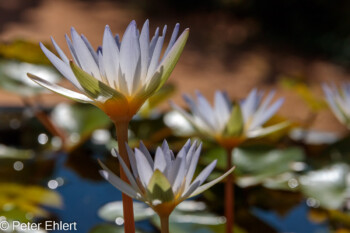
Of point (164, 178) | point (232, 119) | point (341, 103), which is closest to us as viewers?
point (164, 178)

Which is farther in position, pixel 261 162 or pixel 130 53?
pixel 261 162

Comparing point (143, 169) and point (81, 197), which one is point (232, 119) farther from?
point (81, 197)

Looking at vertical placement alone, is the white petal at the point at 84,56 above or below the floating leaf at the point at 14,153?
below

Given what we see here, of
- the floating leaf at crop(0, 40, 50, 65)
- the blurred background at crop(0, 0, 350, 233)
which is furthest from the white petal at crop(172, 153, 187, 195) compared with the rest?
the floating leaf at crop(0, 40, 50, 65)

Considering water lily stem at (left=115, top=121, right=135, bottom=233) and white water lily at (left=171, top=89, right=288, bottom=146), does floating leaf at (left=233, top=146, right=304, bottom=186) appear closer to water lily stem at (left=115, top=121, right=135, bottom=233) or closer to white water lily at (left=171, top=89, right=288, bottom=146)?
white water lily at (left=171, top=89, right=288, bottom=146)

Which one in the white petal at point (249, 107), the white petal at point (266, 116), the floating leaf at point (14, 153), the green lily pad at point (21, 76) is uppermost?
the green lily pad at point (21, 76)

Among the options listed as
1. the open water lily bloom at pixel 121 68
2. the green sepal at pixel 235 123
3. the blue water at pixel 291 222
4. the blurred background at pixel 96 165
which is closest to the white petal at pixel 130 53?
the open water lily bloom at pixel 121 68

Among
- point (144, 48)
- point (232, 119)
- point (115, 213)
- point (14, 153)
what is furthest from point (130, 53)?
point (14, 153)

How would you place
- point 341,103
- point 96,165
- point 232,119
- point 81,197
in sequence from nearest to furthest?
point 232,119 → point 341,103 → point 81,197 → point 96,165

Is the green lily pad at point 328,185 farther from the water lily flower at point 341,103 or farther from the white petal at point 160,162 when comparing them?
the white petal at point 160,162

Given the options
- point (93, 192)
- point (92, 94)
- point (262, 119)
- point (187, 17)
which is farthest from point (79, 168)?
point (187, 17)
